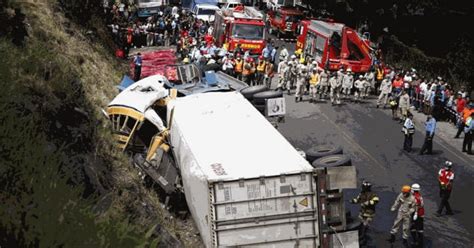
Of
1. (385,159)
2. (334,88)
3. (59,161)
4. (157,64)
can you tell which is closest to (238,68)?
(157,64)

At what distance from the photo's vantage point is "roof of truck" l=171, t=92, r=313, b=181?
529 inches

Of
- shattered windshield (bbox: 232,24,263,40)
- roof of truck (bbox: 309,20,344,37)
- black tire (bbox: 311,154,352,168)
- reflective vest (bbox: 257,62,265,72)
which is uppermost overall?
roof of truck (bbox: 309,20,344,37)

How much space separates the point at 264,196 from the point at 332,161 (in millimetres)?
4759

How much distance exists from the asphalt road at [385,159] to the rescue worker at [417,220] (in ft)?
1.40

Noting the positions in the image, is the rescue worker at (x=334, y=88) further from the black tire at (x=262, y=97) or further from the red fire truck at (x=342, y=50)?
the black tire at (x=262, y=97)

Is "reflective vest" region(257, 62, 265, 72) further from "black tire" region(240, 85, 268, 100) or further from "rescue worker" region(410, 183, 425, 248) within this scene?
"rescue worker" region(410, 183, 425, 248)

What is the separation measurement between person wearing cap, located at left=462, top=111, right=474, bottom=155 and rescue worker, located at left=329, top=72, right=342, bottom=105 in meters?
6.55

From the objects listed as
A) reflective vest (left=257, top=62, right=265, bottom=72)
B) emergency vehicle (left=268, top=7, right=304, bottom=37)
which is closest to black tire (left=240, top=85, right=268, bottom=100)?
reflective vest (left=257, top=62, right=265, bottom=72)

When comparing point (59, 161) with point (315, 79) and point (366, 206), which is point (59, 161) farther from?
point (315, 79)

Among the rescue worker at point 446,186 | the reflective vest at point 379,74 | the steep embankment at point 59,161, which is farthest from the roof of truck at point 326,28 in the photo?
the rescue worker at point 446,186

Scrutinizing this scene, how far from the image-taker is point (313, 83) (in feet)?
96.9

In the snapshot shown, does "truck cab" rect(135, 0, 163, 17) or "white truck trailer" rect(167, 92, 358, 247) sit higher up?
"white truck trailer" rect(167, 92, 358, 247)

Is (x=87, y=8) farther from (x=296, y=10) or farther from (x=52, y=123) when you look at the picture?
(x=296, y=10)

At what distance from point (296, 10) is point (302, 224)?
3777 cm
